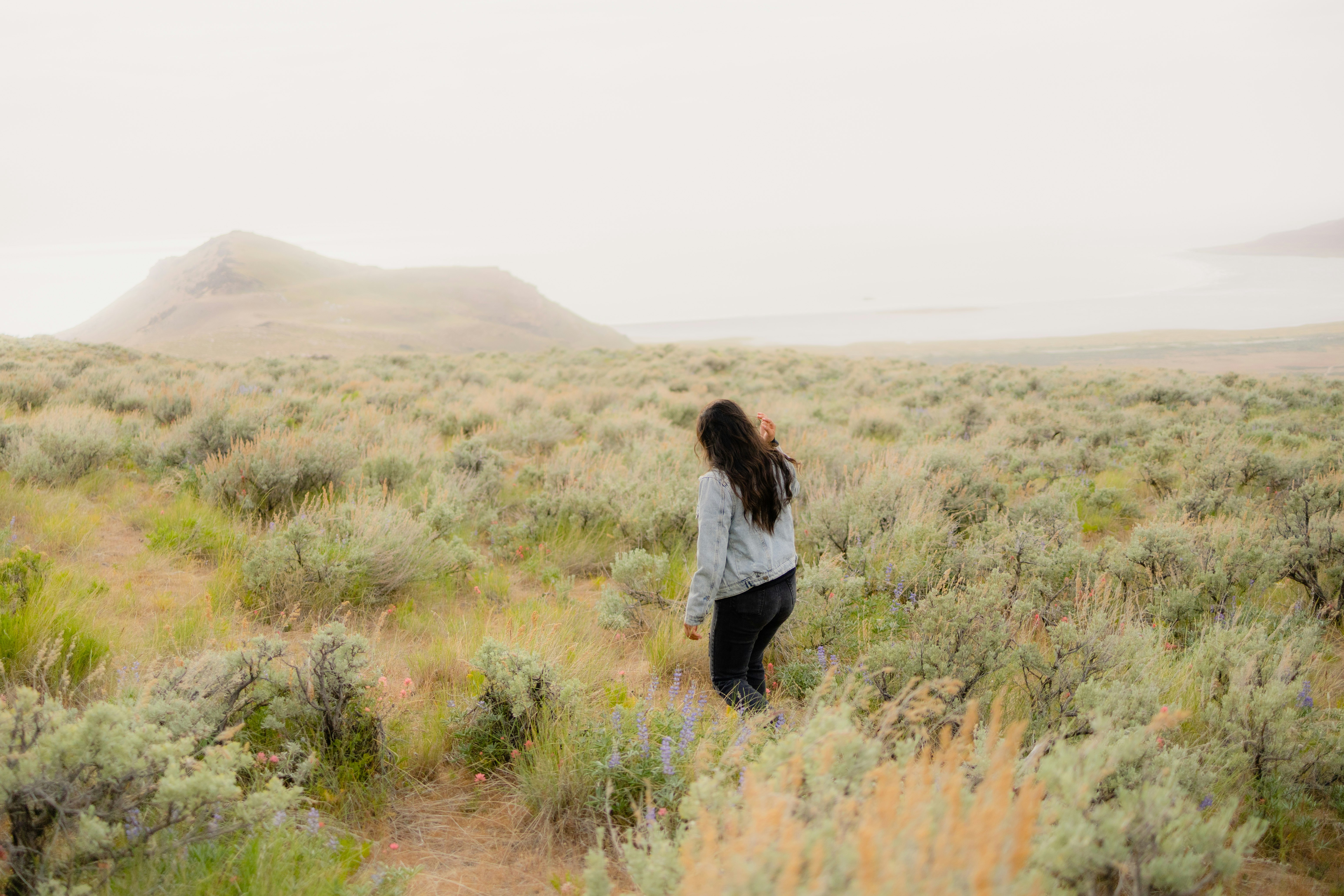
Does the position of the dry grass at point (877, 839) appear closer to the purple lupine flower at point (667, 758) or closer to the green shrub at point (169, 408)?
the purple lupine flower at point (667, 758)

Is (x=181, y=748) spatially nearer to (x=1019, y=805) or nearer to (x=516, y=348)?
(x=1019, y=805)

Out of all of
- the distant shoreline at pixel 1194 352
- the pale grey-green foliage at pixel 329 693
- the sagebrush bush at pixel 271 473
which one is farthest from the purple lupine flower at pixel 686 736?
the distant shoreline at pixel 1194 352

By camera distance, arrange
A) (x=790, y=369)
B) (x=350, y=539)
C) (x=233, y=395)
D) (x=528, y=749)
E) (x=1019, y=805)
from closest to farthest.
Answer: (x=1019, y=805) < (x=528, y=749) < (x=350, y=539) < (x=233, y=395) < (x=790, y=369)

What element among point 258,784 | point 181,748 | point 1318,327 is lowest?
point 258,784

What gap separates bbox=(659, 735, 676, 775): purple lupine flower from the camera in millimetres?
2516

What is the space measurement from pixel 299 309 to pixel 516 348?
83.6 ft

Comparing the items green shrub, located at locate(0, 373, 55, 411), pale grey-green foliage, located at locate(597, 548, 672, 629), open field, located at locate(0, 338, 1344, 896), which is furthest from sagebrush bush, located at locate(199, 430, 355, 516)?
green shrub, located at locate(0, 373, 55, 411)

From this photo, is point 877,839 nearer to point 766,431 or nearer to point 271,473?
point 766,431

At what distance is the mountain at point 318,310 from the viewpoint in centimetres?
5678

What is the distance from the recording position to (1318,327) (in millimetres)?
29141

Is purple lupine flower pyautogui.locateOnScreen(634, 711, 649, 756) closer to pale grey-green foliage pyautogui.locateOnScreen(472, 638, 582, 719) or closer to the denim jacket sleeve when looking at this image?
pale grey-green foliage pyautogui.locateOnScreen(472, 638, 582, 719)

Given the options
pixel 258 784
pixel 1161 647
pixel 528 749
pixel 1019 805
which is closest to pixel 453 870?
pixel 528 749

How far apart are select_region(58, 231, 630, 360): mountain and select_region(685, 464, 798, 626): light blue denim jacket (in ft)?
168

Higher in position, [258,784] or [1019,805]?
[1019,805]
